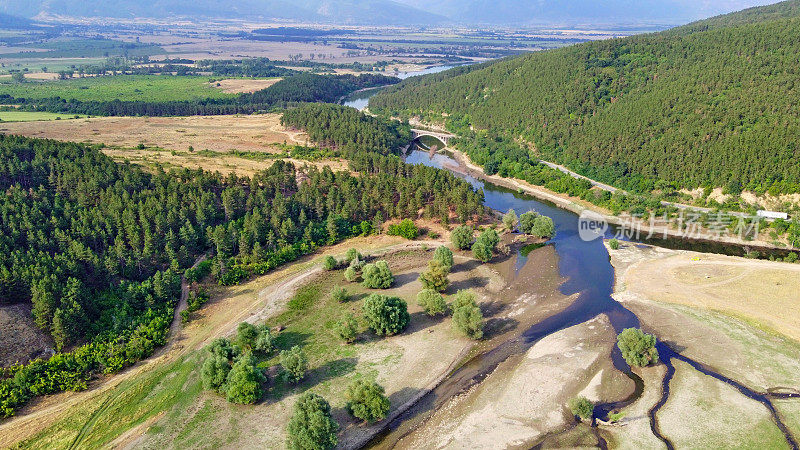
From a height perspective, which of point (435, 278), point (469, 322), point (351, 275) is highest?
point (435, 278)

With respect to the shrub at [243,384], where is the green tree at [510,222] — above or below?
above

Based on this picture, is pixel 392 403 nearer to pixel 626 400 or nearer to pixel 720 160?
pixel 626 400

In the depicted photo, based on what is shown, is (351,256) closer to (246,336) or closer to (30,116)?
(246,336)

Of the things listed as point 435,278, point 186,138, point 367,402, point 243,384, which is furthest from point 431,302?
point 186,138

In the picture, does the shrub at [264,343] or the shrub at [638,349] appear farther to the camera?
the shrub at [264,343]

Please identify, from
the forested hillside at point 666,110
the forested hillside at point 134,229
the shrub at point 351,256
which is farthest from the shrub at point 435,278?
the forested hillside at point 666,110

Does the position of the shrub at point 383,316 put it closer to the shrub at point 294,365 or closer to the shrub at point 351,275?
the shrub at point 294,365

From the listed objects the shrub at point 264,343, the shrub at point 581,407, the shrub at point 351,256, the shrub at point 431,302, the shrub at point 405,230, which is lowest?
the shrub at point 581,407
